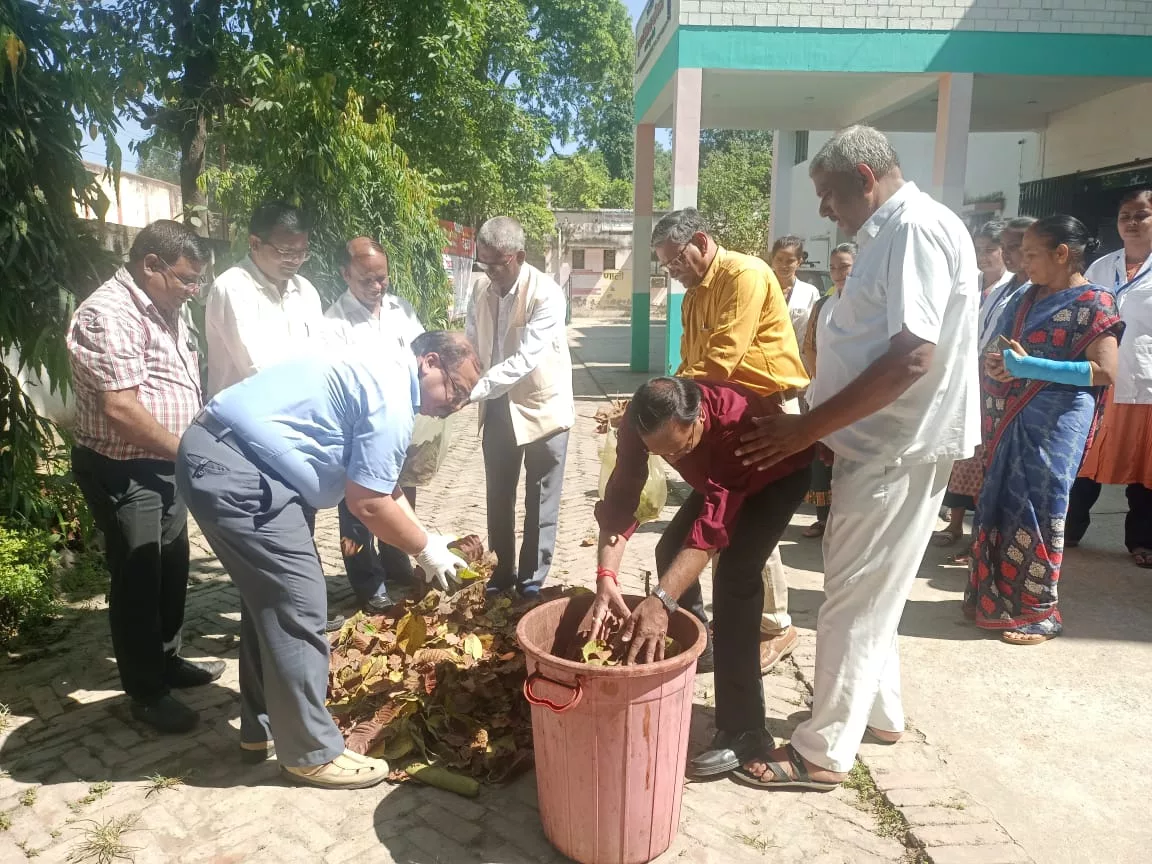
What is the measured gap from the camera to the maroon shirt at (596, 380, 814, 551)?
2.79m

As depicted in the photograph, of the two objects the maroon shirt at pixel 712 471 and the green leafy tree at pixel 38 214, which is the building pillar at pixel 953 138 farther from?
the green leafy tree at pixel 38 214

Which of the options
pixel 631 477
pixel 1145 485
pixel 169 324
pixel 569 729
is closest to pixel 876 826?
pixel 569 729

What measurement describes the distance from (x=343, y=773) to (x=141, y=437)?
4.86 feet

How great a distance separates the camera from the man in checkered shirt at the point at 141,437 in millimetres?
3314

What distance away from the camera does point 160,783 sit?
3180mm

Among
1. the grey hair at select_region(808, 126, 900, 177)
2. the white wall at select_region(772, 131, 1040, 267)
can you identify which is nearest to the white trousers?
the grey hair at select_region(808, 126, 900, 177)

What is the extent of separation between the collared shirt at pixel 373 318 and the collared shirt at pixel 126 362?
962 mm

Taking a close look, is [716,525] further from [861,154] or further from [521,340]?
[521,340]

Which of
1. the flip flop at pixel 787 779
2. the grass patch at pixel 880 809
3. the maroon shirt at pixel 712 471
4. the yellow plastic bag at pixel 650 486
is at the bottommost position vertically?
the grass patch at pixel 880 809

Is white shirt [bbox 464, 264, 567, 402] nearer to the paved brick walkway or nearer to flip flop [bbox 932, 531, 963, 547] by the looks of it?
the paved brick walkway

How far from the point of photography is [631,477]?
2969 mm

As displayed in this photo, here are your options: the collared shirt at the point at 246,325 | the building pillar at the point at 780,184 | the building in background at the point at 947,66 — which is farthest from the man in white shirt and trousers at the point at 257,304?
the building pillar at the point at 780,184

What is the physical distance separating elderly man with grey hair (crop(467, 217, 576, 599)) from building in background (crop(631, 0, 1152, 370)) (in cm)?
596

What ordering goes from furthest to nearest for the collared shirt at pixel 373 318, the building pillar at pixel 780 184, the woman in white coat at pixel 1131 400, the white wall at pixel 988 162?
1. the building pillar at pixel 780 184
2. the white wall at pixel 988 162
3. the woman in white coat at pixel 1131 400
4. the collared shirt at pixel 373 318
